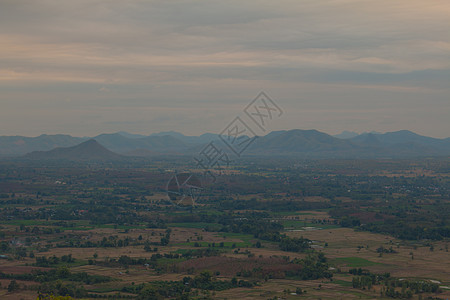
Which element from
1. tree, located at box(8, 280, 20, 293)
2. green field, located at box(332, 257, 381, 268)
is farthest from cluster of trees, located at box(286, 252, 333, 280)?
tree, located at box(8, 280, 20, 293)

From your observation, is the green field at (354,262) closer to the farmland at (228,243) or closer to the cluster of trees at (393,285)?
the farmland at (228,243)

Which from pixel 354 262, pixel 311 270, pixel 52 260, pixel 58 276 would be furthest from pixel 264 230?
pixel 58 276

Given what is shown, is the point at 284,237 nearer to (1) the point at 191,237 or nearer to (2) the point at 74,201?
(1) the point at 191,237

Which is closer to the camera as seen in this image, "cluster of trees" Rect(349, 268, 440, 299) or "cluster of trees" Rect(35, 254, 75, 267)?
"cluster of trees" Rect(349, 268, 440, 299)

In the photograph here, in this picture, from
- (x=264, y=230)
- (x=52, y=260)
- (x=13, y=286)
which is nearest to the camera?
(x=13, y=286)

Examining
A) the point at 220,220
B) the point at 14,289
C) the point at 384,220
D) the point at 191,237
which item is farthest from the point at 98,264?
the point at 384,220

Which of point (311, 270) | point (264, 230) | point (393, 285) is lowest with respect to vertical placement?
point (393, 285)

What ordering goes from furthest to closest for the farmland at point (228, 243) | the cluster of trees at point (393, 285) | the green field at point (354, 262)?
the green field at point (354, 262) → the farmland at point (228, 243) → the cluster of trees at point (393, 285)

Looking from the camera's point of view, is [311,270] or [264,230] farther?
[264,230]

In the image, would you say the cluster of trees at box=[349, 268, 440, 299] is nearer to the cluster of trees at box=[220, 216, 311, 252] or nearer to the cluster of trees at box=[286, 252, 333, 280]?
the cluster of trees at box=[286, 252, 333, 280]

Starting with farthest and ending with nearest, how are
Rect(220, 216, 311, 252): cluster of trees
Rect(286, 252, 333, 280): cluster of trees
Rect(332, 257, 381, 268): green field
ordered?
Rect(220, 216, 311, 252): cluster of trees → Rect(332, 257, 381, 268): green field → Rect(286, 252, 333, 280): cluster of trees

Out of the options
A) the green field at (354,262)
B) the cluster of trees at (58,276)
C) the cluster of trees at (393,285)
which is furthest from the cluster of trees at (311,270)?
the cluster of trees at (58,276)

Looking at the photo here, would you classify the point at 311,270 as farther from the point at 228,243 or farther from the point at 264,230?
the point at 264,230

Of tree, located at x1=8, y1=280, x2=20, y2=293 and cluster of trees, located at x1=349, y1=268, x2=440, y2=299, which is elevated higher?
tree, located at x1=8, y1=280, x2=20, y2=293
